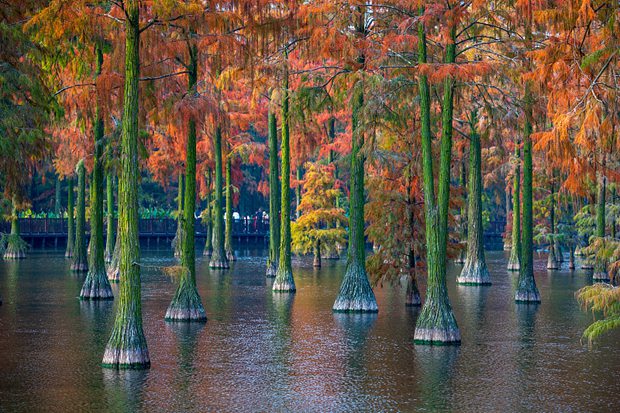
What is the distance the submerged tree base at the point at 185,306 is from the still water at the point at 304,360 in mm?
525

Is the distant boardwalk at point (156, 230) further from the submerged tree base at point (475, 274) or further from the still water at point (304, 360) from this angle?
the still water at point (304, 360)

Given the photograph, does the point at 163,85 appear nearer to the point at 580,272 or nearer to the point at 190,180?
the point at 190,180

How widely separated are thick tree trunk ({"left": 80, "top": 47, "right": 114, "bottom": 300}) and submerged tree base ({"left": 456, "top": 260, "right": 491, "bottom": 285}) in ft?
54.7

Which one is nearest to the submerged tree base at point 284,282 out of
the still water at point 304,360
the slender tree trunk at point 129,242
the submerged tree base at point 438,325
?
the still water at point 304,360

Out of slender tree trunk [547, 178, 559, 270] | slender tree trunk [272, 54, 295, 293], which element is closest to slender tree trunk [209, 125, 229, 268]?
slender tree trunk [272, 54, 295, 293]

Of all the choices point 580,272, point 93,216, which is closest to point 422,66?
point 93,216

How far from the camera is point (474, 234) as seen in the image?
44.6 meters

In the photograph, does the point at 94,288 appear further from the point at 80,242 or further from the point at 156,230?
the point at 156,230

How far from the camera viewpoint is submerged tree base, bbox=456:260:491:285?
1730 inches

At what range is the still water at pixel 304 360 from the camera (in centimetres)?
1809

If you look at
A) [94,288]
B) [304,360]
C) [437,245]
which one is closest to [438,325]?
[437,245]

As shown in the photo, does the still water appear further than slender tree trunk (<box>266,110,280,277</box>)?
No

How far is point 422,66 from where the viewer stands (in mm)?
23906

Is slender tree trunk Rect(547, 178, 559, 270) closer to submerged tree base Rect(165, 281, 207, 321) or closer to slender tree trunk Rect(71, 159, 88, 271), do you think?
slender tree trunk Rect(71, 159, 88, 271)
